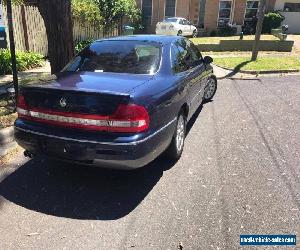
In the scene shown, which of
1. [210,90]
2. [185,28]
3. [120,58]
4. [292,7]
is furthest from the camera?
[292,7]

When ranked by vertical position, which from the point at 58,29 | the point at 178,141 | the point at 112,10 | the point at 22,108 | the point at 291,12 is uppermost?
the point at 291,12

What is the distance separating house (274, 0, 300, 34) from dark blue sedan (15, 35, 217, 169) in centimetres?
2509

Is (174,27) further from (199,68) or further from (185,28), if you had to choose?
(199,68)

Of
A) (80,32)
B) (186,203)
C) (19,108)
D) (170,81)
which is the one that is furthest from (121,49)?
(80,32)

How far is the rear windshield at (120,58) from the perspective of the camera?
4512 millimetres

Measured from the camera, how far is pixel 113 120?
357 centimetres

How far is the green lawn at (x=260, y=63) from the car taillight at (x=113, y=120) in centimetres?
936

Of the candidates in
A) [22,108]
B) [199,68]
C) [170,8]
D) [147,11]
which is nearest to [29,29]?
[199,68]

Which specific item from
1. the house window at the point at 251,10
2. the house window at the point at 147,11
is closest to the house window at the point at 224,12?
the house window at the point at 251,10

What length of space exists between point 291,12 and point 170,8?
9.33 metres

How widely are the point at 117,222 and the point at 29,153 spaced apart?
4.97ft

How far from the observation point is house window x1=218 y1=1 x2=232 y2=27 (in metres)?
26.1

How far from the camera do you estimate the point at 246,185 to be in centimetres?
418

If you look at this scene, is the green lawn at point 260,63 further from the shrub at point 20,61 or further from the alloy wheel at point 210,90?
the shrub at point 20,61
